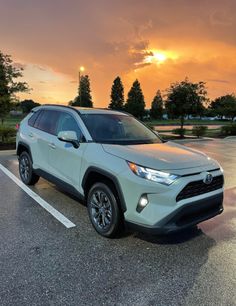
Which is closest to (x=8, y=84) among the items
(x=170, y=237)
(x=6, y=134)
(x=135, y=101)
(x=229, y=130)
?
(x=6, y=134)

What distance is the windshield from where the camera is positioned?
154 inches

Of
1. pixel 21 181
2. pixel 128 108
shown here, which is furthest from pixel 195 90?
pixel 128 108

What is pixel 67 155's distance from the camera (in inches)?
162

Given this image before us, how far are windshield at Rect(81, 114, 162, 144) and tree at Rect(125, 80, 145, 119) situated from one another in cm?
5464

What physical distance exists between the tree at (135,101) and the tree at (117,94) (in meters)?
1.69

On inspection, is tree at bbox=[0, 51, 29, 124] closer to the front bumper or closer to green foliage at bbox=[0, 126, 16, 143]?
green foliage at bbox=[0, 126, 16, 143]

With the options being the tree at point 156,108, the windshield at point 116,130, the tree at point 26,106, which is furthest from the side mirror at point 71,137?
the tree at point 156,108

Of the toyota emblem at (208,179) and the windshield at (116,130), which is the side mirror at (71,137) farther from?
the toyota emblem at (208,179)

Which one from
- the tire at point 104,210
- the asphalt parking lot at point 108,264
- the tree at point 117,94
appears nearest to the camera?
the asphalt parking lot at point 108,264

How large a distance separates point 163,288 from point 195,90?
712 inches

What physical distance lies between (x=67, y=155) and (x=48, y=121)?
1.24 m

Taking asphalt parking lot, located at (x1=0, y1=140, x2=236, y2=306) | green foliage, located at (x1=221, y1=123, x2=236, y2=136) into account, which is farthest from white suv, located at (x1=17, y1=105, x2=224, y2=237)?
green foliage, located at (x1=221, y1=123, x2=236, y2=136)

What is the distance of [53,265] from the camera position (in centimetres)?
289

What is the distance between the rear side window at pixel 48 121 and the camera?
4798 mm
